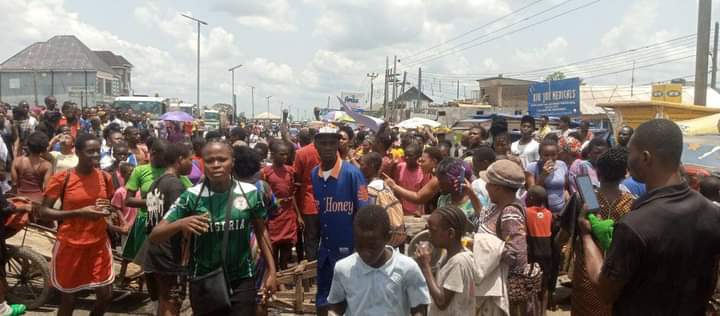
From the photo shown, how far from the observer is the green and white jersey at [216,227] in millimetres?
3851

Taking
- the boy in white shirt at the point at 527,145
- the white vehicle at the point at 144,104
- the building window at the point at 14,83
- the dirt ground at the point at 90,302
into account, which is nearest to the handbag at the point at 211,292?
the dirt ground at the point at 90,302

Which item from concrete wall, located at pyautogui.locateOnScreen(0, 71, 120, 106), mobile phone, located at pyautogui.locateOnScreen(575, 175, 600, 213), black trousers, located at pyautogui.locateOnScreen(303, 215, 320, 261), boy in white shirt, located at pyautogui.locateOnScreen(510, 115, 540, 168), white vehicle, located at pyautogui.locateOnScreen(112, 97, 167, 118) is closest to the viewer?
mobile phone, located at pyautogui.locateOnScreen(575, 175, 600, 213)

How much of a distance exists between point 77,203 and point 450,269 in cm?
333

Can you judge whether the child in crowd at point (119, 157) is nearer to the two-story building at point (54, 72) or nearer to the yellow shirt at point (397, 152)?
the yellow shirt at point (397, 152)

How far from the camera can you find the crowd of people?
2.53 metres

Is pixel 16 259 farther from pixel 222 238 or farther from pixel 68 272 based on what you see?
pixel 222 238

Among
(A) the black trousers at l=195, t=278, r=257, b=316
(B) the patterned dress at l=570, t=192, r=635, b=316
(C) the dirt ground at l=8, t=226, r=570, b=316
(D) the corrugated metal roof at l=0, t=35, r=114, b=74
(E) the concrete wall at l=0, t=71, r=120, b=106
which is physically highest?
(D) the corrugated metal roof at l=0, t=35, r=114, b=74

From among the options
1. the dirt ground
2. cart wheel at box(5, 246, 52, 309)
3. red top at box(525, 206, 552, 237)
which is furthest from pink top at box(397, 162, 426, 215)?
cart wheel at box(5, 246, 52, 309)

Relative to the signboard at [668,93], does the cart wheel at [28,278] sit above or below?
below

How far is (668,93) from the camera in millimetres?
26016

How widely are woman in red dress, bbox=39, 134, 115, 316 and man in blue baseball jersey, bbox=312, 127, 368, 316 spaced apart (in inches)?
73.2

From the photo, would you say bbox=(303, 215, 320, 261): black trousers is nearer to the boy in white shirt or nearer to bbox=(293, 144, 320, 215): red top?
bbox=(293, 144, 320, 215): red top

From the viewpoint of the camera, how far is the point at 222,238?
385 centimetres

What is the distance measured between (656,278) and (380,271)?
146 cm
